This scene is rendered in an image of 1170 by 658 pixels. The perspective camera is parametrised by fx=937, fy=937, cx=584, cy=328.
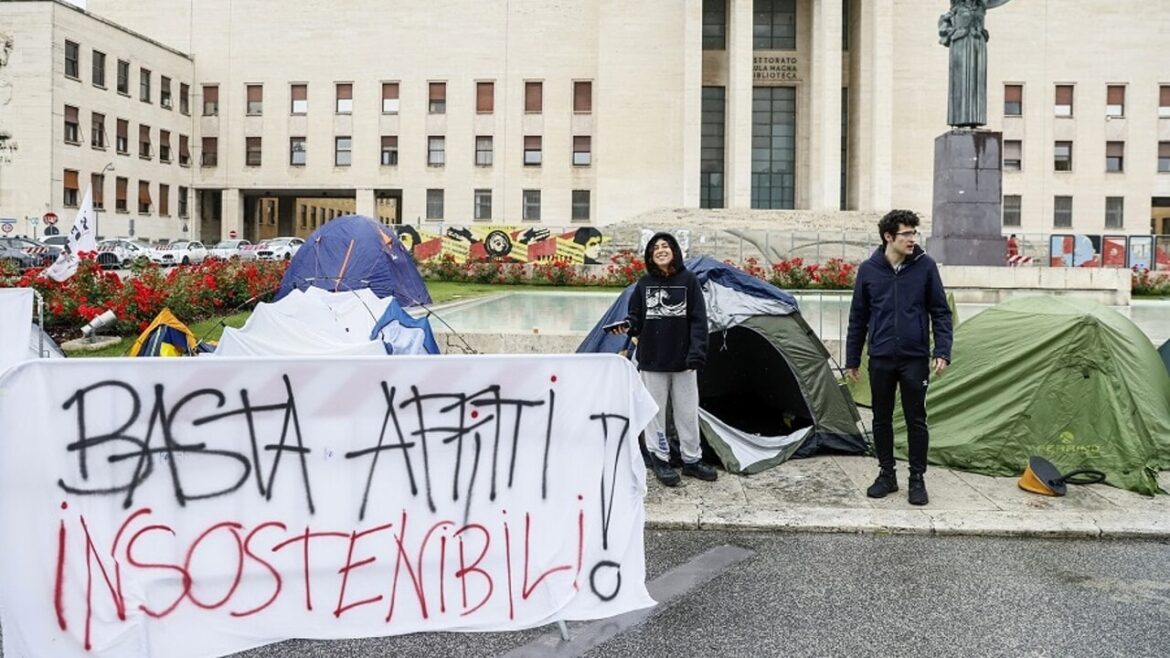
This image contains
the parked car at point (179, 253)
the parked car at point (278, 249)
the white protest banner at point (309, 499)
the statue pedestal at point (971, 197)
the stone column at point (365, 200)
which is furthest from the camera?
the stone column at point (365, 200)

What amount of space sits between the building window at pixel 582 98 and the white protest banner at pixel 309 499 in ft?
179

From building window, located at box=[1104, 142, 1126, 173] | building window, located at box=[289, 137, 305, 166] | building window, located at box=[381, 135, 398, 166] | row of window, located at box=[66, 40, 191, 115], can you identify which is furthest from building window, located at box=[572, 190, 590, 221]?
building window, located at box=[1104, 142, 1126, 173]

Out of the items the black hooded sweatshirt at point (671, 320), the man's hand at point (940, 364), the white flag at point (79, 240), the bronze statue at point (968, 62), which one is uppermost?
the bronze statue at point (968, 62)

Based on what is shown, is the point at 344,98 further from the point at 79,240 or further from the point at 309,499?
the point at 309,499

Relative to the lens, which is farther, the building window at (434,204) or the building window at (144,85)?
the building window at (434,204)

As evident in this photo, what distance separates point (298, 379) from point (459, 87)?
56219 mm

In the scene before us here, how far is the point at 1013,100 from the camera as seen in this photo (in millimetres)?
56188

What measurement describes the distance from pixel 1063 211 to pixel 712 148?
70.8ft

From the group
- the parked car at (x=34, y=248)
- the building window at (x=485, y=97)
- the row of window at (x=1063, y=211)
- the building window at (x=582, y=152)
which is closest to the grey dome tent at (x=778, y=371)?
the parked car at (x=34, y=248)

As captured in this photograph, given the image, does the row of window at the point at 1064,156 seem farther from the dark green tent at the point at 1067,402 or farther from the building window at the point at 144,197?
the dark green tent at the point at 1067,402

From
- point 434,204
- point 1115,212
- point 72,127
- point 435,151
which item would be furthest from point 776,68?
point 72,127

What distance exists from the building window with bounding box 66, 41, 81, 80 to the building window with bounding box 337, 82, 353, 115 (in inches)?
565

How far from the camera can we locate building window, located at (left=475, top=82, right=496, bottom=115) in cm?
5769

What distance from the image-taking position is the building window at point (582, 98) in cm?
5706
